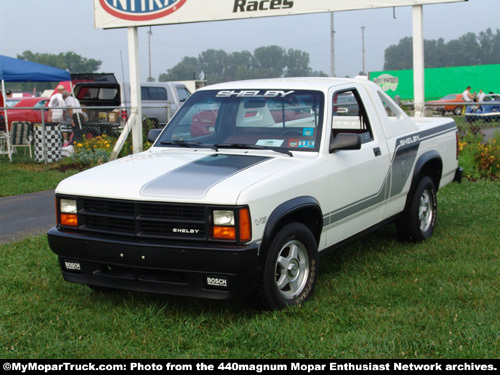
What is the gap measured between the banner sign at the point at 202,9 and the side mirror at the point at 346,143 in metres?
6.75

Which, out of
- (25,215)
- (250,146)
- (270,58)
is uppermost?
(270,58)

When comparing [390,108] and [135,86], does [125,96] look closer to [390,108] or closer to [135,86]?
[135,86]

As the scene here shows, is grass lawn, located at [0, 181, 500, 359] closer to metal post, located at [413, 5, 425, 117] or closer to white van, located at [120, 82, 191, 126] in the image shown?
metal post, located at [413, 5, 425, 117]

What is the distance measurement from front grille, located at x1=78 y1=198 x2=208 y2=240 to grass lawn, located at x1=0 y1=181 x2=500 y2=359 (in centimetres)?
65

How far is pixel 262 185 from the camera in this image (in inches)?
172

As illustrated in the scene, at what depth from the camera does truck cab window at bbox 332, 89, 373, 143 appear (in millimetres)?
5984

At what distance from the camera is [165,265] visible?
14.1 feet

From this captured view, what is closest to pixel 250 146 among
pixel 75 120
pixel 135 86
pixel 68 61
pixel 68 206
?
pixel 68 206

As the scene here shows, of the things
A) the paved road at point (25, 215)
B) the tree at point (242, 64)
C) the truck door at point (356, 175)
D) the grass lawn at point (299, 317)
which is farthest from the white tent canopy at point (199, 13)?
the tree at point (242, 64)

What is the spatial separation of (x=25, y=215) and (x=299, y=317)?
5.43 metres

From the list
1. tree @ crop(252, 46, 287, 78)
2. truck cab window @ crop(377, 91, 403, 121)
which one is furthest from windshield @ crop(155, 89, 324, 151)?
tree @ crop(252, 46, 287, 78)

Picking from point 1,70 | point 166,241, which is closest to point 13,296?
point 166,241

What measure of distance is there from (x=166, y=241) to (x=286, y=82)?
2273 mm

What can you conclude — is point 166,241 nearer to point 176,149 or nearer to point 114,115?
point 176,149
